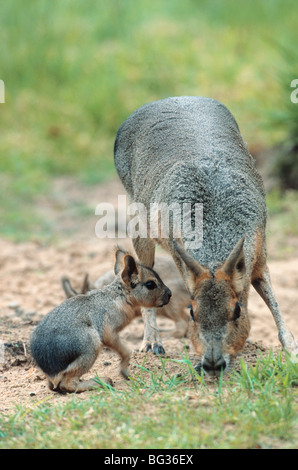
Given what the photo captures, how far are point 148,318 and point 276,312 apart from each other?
1.30 m

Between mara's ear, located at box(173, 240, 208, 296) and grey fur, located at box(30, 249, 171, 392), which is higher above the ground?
mara's ear, located at box(173, 240, 208, 296)

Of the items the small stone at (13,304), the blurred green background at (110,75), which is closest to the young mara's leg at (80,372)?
the small stone at (13,304)

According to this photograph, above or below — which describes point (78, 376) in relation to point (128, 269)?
below

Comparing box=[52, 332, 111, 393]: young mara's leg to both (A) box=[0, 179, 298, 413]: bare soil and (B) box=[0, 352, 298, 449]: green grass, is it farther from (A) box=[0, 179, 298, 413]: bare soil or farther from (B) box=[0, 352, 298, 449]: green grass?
(B) box=[0, 352, 298, 449]: green grass

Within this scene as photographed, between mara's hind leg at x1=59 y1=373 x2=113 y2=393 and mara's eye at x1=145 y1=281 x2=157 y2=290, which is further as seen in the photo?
mara's eye at x1=145 y1=281 x2=157 y2=290

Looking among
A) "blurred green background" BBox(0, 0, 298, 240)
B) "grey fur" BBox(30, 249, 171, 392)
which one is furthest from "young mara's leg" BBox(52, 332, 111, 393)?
"blurred green background" BBox(0, 0, 298, 240)

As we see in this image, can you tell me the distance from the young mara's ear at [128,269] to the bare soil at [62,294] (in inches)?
22.2

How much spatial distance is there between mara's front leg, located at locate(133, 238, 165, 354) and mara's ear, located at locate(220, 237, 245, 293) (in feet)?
5.12

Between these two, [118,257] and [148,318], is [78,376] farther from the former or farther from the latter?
[148,318]

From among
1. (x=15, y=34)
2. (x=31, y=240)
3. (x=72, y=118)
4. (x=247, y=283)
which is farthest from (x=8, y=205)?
(x=247, y=283)

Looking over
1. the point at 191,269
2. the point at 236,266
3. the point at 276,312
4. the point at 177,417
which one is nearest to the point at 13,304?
the point at 276,312

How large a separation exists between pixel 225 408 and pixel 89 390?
3.46ft

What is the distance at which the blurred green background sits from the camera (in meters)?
10.5

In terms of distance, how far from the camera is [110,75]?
42.3ft
